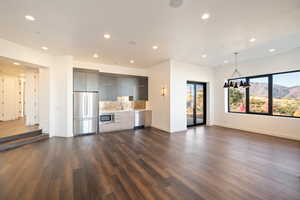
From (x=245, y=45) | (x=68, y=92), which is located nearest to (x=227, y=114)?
(x=245, y=45)

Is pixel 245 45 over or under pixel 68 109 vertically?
over

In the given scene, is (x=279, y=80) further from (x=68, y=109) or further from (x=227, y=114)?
(x=68, y=109)

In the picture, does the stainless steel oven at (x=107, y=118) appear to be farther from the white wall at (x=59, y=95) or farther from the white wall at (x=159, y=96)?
the white wall at (x=159, y=96)

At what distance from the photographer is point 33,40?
3.49 m

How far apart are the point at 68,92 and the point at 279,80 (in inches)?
332

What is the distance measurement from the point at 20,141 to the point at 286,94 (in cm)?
961

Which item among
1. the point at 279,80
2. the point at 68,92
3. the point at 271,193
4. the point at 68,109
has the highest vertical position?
the point at 279,80

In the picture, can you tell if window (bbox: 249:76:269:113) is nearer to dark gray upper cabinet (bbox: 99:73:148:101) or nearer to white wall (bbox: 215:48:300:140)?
white wall (bbox: 215:48:300:140)

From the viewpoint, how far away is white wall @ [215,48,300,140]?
14.8 feet

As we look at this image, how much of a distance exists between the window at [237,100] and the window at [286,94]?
1.10 metres

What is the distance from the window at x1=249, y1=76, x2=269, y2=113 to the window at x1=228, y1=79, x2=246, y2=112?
290 millimetres

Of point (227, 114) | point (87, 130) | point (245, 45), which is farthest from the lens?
point (227, 114)

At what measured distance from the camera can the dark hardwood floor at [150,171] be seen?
1.90 m

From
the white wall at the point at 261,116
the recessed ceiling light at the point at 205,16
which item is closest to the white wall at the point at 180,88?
the white wall at the point at 261,116
